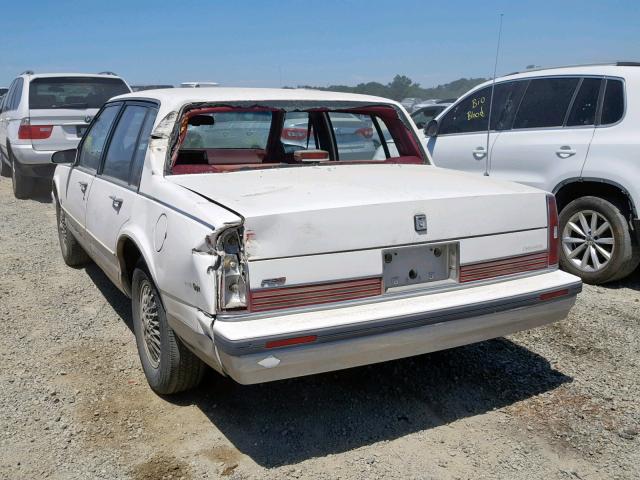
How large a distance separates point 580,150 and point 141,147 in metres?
3.76

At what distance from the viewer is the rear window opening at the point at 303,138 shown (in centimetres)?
439

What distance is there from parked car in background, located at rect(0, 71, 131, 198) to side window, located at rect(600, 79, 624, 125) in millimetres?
6880

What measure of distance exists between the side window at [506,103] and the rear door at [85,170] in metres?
3.70

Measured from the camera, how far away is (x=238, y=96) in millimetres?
4109

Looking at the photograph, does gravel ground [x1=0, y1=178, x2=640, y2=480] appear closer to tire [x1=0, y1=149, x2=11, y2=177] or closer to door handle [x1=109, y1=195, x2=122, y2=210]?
door handle [x1=109, y1=195, x2=122, y2=210]

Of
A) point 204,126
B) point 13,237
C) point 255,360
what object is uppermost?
point 204,126

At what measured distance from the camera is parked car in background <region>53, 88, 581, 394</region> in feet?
9.37

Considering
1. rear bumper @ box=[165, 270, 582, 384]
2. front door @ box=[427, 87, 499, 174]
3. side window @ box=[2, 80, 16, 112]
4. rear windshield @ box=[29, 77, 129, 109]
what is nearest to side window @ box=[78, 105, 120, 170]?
rear bumper @ box=[165, 270, 582, 384]

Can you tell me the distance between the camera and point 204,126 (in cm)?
430

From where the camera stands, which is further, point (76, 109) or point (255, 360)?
point (76, 109)

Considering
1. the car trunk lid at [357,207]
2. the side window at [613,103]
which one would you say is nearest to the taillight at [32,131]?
the car trunk lid at [357,207]

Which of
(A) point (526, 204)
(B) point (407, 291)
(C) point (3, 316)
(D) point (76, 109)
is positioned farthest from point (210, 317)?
(D) point (76, 109)

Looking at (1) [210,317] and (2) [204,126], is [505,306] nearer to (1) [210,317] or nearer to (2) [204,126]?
(1) [210,317]

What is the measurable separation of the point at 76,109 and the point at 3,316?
5529 mm
